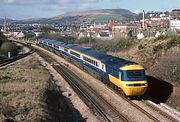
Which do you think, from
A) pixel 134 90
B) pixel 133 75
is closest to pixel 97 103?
pixel 134 90

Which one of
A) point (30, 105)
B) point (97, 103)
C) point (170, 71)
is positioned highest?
point (170, 71)

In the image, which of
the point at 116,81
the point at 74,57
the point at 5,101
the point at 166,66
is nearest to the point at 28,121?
the point at 5,101

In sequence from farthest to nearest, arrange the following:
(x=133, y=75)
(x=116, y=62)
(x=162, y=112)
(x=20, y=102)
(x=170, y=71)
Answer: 1. (x=116, y=62)
2. (x=170, y=71)
3. (x=133, y=75)
4. (x=162, y=112)
5. (x=20, y=102)

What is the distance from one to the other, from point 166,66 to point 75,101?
8.08m

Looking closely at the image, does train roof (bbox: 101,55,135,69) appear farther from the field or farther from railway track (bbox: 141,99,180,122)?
the field

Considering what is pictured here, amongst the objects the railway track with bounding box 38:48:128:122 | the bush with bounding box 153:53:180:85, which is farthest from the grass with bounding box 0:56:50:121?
the bush with bounding box 153:53:180:85

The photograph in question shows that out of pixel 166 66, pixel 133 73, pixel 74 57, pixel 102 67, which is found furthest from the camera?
pixel 74 57

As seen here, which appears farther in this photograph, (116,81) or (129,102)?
(116,81)

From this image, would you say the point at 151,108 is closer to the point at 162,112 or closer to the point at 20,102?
the point at 162,112

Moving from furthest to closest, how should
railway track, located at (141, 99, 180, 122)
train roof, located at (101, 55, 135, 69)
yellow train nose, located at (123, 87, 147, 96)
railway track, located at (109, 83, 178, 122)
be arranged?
train roof, located at (101, 55, 135, 69), yellow train nose, located at (123, 87, 147, 96), railway track, located at (109, 83, 178, 122), railway track, located at (141, 99, 180, 122)

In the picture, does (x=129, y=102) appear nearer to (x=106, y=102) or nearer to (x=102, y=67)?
(x=106, y=102)

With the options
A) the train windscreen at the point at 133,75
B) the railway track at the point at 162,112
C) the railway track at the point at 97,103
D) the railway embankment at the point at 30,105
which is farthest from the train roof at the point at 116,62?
the railway embankment at the point at 30,105

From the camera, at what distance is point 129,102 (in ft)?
86.8

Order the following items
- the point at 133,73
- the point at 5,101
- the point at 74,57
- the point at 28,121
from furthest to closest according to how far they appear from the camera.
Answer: the point at 74,57, the point at 133,73, the point at 5,101, the point at 28,121
